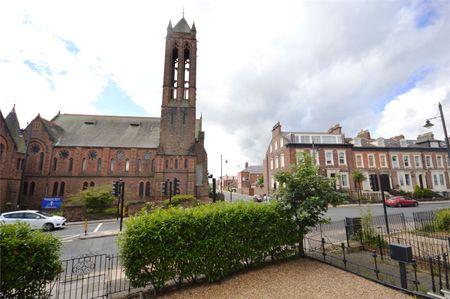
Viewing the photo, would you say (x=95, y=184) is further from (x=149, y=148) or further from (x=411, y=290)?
(x=411, y=290)

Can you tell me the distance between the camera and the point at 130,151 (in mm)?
32906

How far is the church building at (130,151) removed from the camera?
2966 cm

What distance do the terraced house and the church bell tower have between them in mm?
15579

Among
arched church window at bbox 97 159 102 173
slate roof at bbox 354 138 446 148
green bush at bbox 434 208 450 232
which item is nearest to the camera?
green bush at bbox 434 208 450 232

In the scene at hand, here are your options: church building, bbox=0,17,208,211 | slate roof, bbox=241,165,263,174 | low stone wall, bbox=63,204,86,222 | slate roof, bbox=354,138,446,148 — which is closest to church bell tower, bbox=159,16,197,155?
church building, bbox=0,17,208,211

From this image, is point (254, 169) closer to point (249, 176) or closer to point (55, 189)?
point (249, 176)

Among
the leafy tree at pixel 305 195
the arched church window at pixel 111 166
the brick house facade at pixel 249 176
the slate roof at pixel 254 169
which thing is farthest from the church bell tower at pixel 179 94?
the slate roof at pixel 254 169

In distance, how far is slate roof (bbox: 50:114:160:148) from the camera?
33000 mm

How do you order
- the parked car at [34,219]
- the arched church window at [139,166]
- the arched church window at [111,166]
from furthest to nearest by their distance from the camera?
1. the arched church window at [139,166]
2. the arched church window at [111,166]
3. the parked car at [34,219]

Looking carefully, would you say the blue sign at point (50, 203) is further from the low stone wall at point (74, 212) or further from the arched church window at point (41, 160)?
the arched church window at point (41, 160)

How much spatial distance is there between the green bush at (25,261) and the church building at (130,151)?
25.1 meters

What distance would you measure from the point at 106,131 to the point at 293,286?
1478 inches

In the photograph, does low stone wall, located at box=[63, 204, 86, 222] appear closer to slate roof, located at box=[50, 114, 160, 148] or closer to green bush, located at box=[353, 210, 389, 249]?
slate roof, located at box=[50, 114, 160, 148]

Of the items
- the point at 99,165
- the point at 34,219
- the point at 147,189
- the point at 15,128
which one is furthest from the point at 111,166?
the point at 34,219
